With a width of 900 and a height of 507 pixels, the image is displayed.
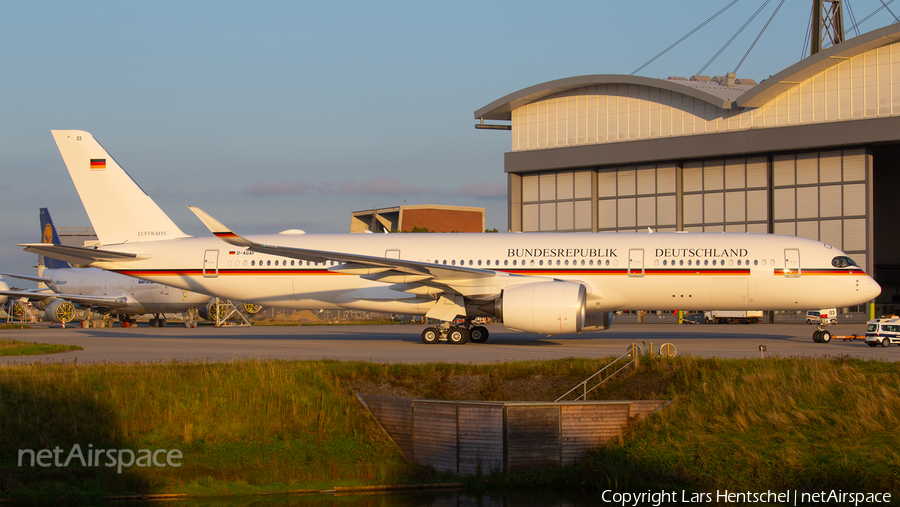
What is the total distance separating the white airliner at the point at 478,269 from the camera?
826 inches

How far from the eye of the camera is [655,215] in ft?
170

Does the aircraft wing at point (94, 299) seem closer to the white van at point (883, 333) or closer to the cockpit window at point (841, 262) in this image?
the cockpit window at point (841, 262)

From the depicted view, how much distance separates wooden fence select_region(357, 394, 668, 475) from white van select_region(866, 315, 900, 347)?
47.9 feet

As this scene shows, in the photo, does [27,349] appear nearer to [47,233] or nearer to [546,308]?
[546,308]

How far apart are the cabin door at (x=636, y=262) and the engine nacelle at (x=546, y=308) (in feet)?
8.36

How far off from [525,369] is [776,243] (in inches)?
472

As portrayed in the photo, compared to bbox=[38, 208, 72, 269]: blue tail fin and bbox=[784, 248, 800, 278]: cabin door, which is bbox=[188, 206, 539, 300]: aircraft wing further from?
bbox=[38, 208, 72, 269]: blue tail fin

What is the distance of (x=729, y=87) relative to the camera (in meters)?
53.4

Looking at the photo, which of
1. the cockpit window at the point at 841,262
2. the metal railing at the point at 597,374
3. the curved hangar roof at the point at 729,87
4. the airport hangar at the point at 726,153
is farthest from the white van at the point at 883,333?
the curved hangar roof at the point at 729,87

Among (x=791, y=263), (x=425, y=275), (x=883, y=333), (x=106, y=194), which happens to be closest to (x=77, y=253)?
(x=106, y=194)

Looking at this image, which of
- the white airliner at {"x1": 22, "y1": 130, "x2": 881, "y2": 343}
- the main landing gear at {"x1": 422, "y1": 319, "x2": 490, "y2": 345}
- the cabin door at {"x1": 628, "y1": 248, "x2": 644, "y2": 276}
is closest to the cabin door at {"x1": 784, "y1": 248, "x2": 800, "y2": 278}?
the white airliner at {"x1": 22, "y1": 130, "x2": 881, "y2": 343}

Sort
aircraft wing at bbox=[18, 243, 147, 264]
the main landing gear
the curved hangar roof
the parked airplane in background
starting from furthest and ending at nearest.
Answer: the curved hangar roof
the parked airplane in background
the main landing gear
aircraft wing at bbox=[18, 243, 147, 264]

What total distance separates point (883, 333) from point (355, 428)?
18.1 meters

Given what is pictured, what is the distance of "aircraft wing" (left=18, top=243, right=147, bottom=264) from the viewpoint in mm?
20906
